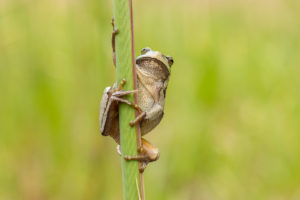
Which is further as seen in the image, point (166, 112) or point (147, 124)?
point (166, 112)

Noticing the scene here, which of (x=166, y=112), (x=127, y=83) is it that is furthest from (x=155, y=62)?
(x=166, y=112)

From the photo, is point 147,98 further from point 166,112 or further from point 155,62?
point 166,112

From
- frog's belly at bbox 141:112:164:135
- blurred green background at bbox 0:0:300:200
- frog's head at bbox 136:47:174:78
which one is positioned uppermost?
frog's head at bbox 136:47:174:78

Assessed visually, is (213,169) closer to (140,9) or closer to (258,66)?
(258,66)

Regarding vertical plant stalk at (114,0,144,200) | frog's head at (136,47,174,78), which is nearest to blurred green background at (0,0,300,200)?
frog's head at (136,47,174,78)

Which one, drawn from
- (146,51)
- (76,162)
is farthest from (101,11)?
(146,51)

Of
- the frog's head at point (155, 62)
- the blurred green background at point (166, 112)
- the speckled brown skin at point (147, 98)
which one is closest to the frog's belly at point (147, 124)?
the speckled brown skin at point (147, 98)

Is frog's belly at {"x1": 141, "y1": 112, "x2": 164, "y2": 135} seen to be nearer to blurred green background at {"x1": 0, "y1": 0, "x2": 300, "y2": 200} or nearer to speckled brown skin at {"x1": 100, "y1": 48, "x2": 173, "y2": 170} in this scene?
speckled brown skin at {"x1": 100, "y1": 48, "x2": 173, "y2": 170}
